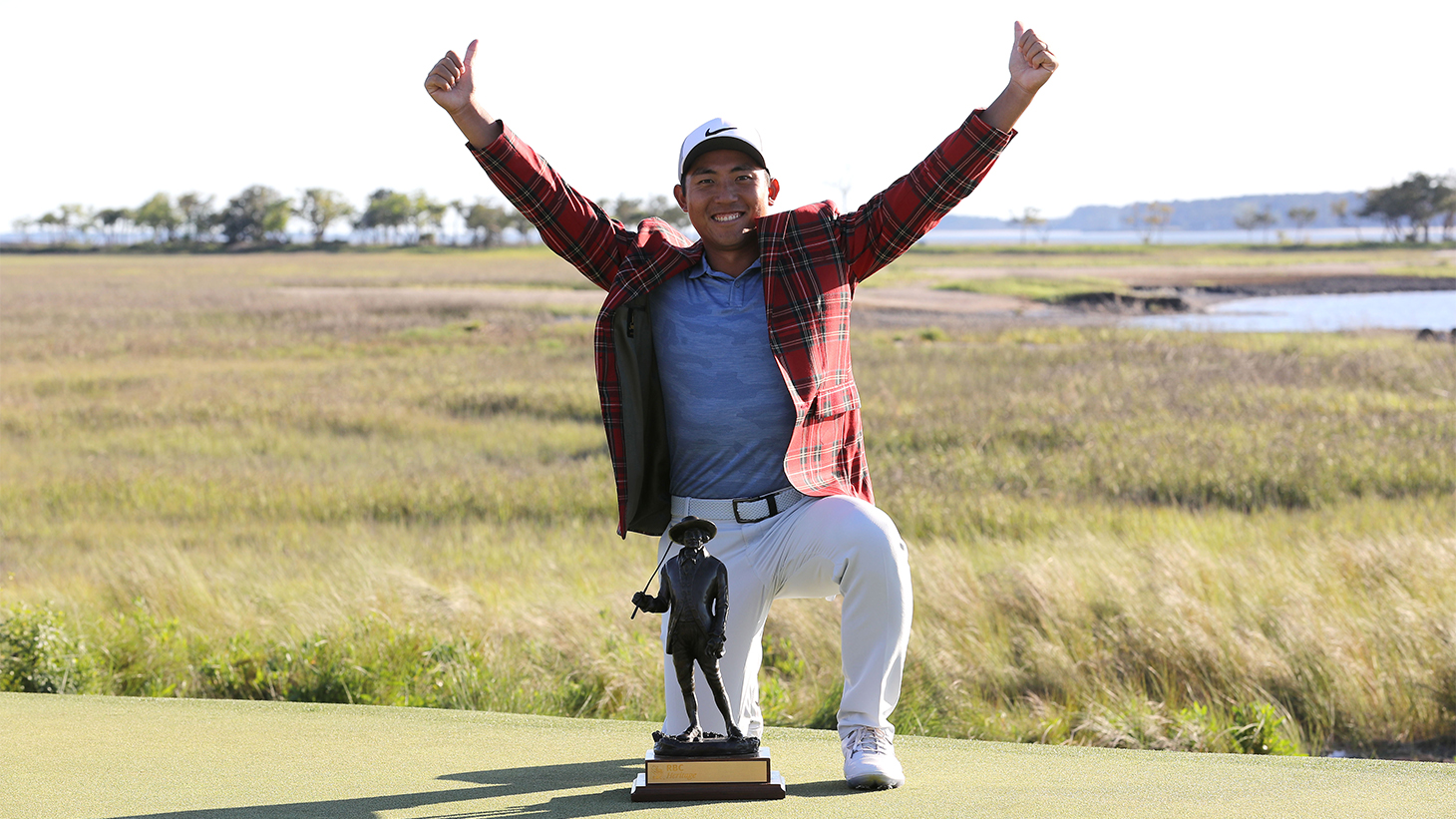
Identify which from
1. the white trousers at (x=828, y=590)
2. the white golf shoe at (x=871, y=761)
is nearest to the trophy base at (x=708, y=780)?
the white golf shoe at (x=871, y=761)

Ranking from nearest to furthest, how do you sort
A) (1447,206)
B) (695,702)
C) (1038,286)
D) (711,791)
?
(711,791)
(695,702)
(1038,286)
(1447,206)

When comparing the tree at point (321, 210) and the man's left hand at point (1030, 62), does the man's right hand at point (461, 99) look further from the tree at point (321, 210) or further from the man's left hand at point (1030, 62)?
the tree at point (321, 210)

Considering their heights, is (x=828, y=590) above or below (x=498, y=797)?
above

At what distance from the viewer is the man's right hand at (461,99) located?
3.93 m

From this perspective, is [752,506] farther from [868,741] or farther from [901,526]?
[901,526]

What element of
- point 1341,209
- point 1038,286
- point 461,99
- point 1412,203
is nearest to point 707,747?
point 461,99

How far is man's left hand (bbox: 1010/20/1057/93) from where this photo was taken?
3777 millimetres

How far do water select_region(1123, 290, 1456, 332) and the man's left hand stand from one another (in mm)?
31242

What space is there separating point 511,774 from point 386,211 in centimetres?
17930

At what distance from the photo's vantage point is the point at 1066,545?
9.02 metres

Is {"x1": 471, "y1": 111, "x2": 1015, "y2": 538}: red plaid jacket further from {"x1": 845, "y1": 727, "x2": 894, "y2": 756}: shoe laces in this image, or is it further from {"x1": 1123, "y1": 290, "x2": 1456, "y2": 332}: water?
{"x1": 1123, "y1": 290, "x2": 1456, "y2": 332}: water

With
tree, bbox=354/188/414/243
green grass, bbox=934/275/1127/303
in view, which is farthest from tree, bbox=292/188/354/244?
green grass, bbox=934/275/1127/303

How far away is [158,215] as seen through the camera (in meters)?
169

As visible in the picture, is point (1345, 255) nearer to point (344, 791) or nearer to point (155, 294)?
point (155, 294)
